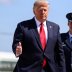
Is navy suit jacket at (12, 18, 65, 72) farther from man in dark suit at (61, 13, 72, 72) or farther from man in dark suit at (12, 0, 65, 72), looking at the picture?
man in dark suit at (61, 13, 72, 72)

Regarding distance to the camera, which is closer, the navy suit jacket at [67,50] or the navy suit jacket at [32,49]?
the navy suit jacket at [32,49]

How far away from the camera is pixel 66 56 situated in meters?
8.38

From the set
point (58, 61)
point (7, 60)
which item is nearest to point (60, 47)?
point (58, 61)

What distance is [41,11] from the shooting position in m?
7.20

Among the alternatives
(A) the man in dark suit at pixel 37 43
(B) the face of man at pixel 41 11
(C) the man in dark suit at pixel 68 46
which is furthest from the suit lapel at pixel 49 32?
(C) the man in dark suit at pixel 68 46

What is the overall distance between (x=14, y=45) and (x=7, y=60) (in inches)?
216

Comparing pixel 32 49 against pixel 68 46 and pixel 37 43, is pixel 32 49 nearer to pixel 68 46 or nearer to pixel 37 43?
pixel 37 43

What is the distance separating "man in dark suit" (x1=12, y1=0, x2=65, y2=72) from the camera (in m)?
7.15

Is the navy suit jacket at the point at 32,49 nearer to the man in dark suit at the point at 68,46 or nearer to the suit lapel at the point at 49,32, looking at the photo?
the suit lapel at the point at 49,32

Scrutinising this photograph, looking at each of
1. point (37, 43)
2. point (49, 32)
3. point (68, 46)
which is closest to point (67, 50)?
point (68, 46)

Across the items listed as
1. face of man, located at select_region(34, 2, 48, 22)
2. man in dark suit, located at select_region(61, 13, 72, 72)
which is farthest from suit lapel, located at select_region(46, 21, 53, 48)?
man in dark suit, located at select_region(61, 13, 72, 72)

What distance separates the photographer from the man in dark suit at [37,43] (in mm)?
7152

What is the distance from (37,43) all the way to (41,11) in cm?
45

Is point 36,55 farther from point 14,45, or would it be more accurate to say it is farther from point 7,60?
point 7,60
